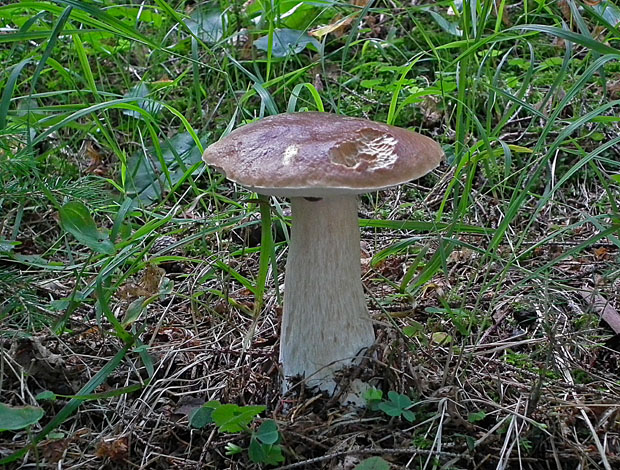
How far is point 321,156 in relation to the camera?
1544 mm

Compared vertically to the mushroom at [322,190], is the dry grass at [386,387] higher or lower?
lower

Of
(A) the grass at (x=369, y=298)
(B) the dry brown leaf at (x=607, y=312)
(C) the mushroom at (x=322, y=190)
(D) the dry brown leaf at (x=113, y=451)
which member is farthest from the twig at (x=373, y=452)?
(B) the dry brown leaf at (x=607, y=312)

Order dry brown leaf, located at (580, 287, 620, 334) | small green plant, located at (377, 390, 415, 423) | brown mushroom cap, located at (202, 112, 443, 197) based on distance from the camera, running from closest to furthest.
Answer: brown mushroom cap, located at (202, 112, 443, 197)
small green plant, located at (377, 390, 415, 423)
dry brown leaf, located at (580, 287, 620, 334)

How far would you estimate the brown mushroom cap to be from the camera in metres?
1.51

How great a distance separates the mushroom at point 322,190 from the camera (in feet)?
5.04

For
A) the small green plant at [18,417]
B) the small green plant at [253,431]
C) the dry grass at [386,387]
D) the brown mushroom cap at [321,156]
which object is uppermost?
the brown mushroom cap at [321,156]

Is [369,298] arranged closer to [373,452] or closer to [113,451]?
[373,452]

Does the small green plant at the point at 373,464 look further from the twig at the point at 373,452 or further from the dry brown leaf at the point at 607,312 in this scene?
the dry brown leaf at the point at 607,312

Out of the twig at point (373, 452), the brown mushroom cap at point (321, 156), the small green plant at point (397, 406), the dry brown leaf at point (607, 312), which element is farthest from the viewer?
the dry brown leaf at point (607, 312)

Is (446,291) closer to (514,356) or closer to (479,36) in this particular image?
(514,356)

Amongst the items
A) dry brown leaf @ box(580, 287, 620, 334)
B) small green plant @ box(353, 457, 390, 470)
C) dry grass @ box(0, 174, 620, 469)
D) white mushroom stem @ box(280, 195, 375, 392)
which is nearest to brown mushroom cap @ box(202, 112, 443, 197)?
white mushroom stem @ box(280, 195, 375, 392)

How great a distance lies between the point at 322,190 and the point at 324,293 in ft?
1.45

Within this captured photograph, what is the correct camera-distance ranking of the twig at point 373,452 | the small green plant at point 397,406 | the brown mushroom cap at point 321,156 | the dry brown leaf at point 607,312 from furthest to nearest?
the dry brown leaf at point 607,312 < the small green plant at point 397,406 < the twig at point 373,452 < the brown mushroom cap at point 321,156

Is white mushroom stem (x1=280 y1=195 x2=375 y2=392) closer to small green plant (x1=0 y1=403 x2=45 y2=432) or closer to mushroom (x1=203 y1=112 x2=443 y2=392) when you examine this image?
mushroom (x1=203 y1=112 x2=443 y2=392)
